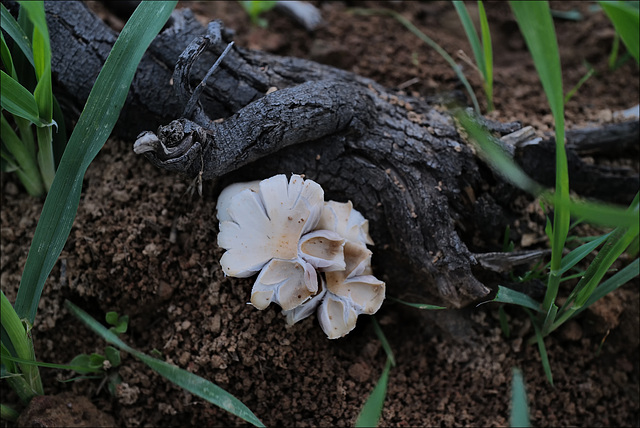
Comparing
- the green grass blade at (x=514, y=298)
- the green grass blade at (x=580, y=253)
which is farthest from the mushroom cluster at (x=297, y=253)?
the green grass blade at (x=580, y=253)

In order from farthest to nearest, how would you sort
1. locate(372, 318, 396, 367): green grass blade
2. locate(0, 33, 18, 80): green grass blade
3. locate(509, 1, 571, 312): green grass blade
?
locate(372, 318, 396, 367): green grass blade
locate(0, 33, 18, 80): green grass blade
locate(509, 1, 571, 312): green grass blade

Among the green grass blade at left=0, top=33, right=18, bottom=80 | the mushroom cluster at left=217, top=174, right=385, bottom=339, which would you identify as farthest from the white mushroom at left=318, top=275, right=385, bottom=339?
the green grass blade at left=0, top=33, right=18, bottom=80

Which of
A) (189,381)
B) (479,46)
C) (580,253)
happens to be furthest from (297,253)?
(479,46)

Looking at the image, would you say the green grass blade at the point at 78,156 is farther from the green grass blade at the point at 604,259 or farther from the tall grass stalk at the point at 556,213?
the green grass blade at the point at 604,259

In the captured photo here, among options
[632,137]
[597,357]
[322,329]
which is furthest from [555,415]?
[632,137]

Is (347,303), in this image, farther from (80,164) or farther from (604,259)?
(80,164)

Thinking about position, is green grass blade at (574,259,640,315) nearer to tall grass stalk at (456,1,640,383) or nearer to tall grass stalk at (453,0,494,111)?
tall grass stalk at (456,1,640,383)

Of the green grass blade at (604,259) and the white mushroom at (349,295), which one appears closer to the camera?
the green grass blade at (604,259)

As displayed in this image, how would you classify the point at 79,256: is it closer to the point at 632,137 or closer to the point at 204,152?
the point at 204,152
